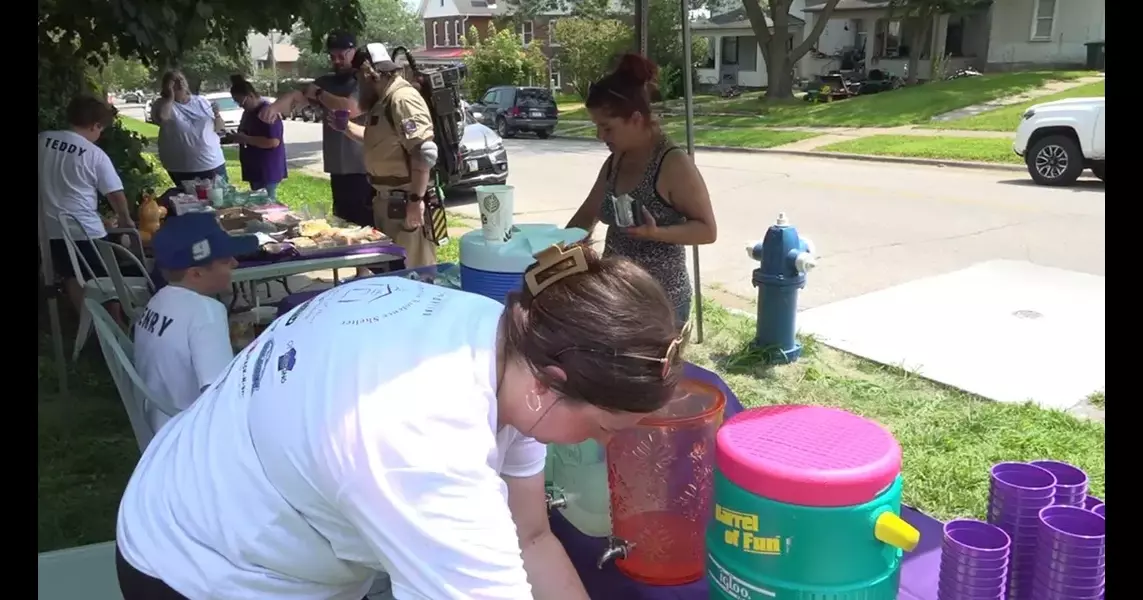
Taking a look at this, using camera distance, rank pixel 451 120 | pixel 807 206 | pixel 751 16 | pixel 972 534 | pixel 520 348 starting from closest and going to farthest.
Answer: pixel 520 348
pixel 972 534
pixel 451 120
pixel 807 206
pixel 751 16

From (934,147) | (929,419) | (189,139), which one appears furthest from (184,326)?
(934,147)

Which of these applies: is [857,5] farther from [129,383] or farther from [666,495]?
[666,495]

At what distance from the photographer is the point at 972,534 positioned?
3.84 ft

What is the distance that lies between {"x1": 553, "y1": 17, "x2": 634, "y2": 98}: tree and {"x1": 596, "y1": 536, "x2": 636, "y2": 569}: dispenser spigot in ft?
84.8

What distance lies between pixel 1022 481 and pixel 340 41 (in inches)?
183

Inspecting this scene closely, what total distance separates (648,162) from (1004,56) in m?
28.2

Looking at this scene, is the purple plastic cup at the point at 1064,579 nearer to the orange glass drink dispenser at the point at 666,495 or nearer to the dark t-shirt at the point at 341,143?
the orange glass drink dispenser at the point at 666,495

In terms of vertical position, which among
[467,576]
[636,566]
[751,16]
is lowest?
[636,566]

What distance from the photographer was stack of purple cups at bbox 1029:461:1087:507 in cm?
121

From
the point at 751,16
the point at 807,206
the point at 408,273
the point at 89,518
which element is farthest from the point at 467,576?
the point at 751,16

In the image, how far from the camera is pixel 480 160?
1124cm

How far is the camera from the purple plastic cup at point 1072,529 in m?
1.07

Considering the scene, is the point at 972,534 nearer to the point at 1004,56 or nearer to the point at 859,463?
the point at 859,463

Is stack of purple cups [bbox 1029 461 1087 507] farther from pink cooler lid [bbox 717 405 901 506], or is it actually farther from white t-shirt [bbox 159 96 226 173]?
white t-shirt [bbox 159 96 226 173]
